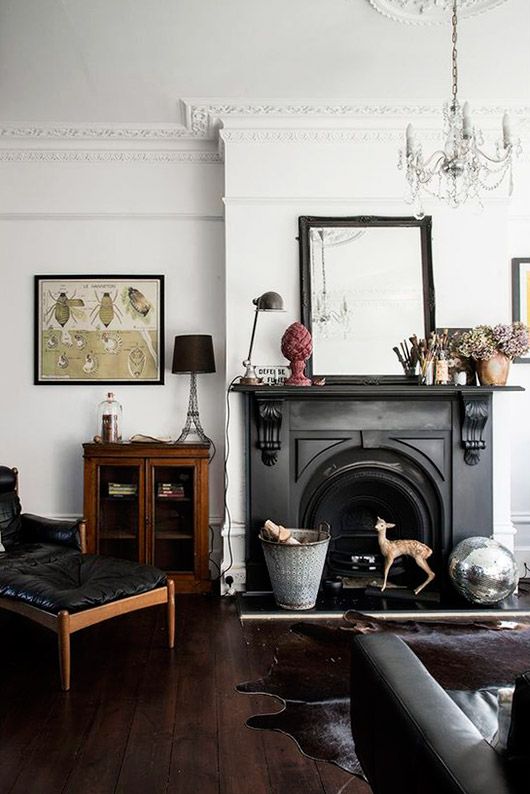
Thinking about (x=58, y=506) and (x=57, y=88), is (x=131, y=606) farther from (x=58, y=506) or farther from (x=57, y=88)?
(x=57, y=88)

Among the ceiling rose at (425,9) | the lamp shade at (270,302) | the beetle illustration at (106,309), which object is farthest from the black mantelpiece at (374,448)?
the ceiling rose at (425,9)

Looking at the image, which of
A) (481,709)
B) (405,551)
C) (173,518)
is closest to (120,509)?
(173,518)

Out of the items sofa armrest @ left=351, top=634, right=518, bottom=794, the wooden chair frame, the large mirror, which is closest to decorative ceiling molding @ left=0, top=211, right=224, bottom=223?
the large mirror

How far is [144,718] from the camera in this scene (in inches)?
102

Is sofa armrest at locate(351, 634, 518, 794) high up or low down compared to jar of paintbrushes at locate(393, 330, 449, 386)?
down

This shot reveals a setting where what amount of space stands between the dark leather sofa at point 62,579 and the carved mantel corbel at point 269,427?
1.12m

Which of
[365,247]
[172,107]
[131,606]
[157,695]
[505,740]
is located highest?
[172,107]

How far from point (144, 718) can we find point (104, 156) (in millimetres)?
3611

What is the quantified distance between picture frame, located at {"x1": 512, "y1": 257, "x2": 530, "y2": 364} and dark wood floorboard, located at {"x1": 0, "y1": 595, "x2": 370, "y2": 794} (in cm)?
272

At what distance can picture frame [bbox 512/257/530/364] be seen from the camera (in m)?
4.70

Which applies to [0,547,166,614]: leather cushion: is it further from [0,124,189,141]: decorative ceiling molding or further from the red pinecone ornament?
[0,124,189,141]: decorative ceiling molding

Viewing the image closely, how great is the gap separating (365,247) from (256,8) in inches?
63.6

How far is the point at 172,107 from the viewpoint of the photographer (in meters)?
4.23

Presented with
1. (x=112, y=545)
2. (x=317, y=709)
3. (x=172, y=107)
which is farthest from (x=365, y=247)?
(x=317, y=709)
